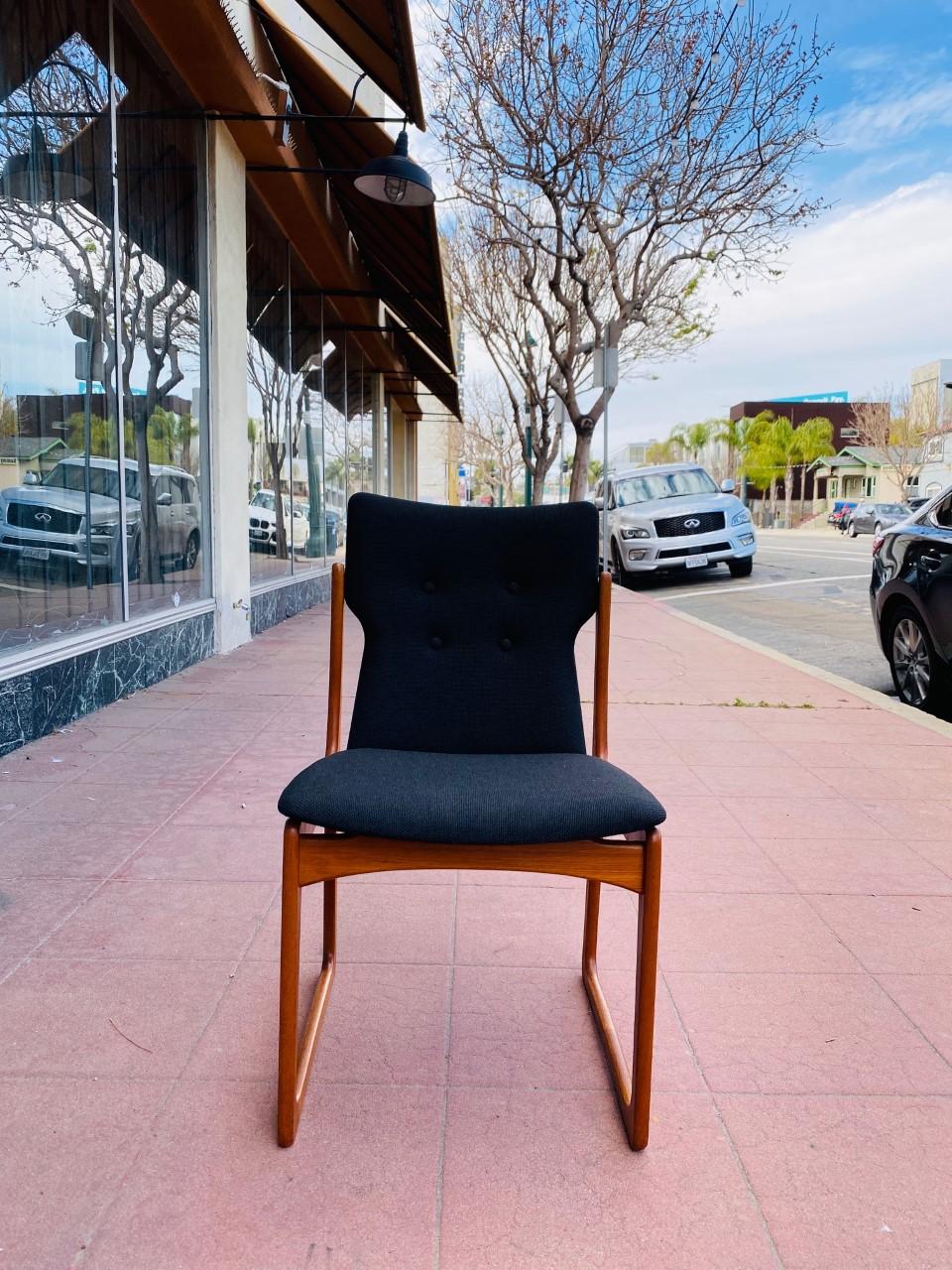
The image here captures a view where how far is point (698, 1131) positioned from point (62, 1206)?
117 centimetres

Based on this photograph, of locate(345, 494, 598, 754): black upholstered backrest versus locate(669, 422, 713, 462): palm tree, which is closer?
locate(345, 494, 598, 754): black upholstered backrest

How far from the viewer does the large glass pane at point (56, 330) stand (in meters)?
4.62

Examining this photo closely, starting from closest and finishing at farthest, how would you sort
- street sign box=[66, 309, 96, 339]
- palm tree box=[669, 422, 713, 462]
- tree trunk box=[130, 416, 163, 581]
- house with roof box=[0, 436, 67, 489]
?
house with roof box=[0, 436, 67, 489] → street sign box=[66, 309, 96, 339] → tree trunk box=[130, 416, 163, 581] → palm tree box=[669, 422, 713, 462]

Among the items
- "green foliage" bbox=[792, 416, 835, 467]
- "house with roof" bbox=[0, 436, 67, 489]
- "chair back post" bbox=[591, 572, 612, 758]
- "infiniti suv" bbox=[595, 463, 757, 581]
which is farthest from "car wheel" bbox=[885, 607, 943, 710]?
"green foliage" bbox=[792, 416, 835, 467]

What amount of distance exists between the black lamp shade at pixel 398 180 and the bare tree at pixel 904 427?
194ft

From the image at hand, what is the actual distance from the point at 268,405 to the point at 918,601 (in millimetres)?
6307

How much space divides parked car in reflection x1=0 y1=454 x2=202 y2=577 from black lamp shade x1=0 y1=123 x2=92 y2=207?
1.28 meters

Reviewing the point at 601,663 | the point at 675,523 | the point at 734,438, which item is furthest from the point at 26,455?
the point at 734,438

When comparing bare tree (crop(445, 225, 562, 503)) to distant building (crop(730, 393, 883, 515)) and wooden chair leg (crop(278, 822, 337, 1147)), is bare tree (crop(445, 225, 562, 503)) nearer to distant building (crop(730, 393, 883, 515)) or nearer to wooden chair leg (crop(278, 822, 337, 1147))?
wooden chair leg (crop(278, 822, 337, 1147))

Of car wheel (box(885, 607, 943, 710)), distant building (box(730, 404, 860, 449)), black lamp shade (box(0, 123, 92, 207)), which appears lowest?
car wheel (box(885, 607, 943, 710))

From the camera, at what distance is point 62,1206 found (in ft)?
5.54

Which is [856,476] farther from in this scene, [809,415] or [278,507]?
[278,507]

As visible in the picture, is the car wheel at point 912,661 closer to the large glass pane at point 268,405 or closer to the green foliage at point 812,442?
the large glass pane at point 268,405

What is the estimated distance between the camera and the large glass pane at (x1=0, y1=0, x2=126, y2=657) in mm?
4625
